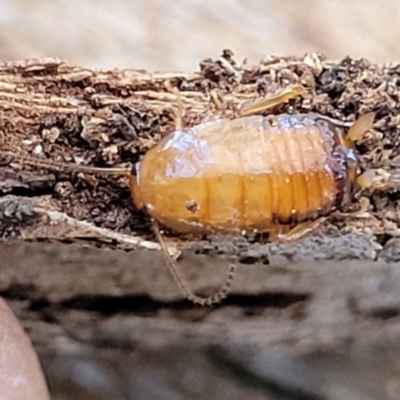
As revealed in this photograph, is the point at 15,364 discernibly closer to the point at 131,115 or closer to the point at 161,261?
the point at 161,261

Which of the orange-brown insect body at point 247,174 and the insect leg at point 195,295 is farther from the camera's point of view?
the insect leg at point 195,295

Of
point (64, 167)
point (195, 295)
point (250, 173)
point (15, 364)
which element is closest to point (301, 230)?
point (250, 173)

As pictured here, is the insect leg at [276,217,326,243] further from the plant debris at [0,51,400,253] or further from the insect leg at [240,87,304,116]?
the insect leg at [240,87,304,116]

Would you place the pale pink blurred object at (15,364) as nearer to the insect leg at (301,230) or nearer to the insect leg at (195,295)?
the insect leg at (195,295)

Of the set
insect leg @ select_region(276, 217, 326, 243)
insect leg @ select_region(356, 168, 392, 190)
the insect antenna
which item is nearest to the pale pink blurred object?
the insect antenna

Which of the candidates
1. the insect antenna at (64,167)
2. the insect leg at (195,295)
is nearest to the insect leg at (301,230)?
the insect leg at (195,295)

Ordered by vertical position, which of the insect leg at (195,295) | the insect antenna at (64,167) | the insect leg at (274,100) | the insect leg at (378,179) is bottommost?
the insect leg at (195,295)
